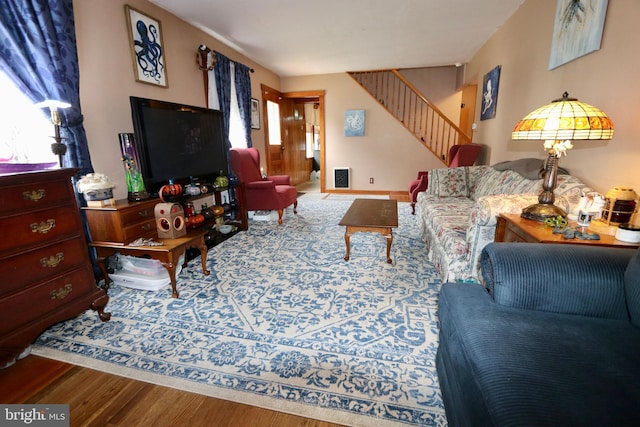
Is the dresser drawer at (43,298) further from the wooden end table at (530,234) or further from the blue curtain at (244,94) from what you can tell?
the blue curtain at (244,94)

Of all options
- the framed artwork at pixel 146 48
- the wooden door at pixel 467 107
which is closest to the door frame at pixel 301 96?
the framed artwork at pixel 146 48

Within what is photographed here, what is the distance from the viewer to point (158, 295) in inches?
83.7

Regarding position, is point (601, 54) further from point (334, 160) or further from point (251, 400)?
point (334, 160)

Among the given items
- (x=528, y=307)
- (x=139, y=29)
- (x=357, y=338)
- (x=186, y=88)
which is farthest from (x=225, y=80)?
(x=528, y=307)

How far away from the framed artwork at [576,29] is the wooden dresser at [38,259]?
3360 millimetres

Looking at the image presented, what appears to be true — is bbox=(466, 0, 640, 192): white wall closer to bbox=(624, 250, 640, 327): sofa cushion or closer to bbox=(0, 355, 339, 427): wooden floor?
bbox=(624, 250, 640, 327): sofa cushion

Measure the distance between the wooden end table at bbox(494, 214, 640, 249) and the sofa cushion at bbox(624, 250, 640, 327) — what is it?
281mm

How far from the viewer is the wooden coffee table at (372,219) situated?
243 cm

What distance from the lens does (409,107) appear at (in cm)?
584

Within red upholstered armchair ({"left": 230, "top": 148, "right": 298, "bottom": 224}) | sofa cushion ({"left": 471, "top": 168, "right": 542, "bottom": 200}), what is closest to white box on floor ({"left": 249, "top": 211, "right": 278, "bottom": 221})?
red upholstered armchair ({"left": 230, "top": 148, "right": 298, "bottom": 224})

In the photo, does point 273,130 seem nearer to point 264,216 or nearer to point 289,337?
point 264,216

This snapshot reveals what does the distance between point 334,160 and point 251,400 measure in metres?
5.34

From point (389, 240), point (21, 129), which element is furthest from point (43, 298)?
point (389, 240)

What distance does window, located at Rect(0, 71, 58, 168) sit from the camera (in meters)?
1.87
